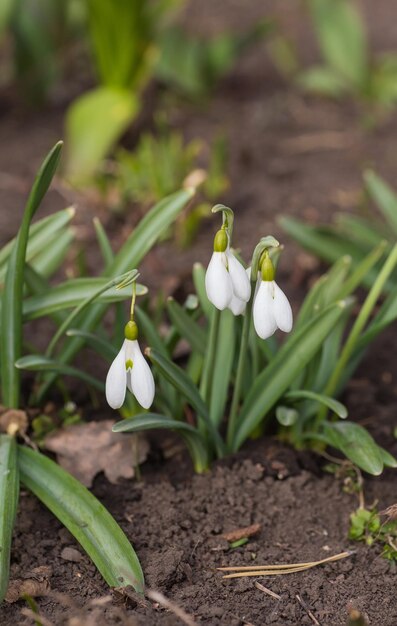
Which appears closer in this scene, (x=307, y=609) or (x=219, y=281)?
(x=219, y=281)

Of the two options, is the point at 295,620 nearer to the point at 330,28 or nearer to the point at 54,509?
the point at 54,509

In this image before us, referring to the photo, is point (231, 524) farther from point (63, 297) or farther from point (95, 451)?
point (63, 297)

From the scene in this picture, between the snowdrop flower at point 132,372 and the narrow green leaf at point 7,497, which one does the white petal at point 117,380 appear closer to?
the snowdrop flower at point 132,372

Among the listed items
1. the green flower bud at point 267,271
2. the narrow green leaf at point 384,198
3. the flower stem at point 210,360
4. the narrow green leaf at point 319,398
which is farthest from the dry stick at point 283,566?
the narrow green leaf at point 384,198

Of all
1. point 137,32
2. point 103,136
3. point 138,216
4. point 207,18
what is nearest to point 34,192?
point 138,216

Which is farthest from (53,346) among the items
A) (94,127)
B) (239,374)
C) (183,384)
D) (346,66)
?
(346,66)

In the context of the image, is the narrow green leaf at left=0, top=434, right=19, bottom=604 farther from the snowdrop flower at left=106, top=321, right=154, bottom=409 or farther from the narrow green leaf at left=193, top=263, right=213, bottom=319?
the narrow green leaf at left=193, top=263, right=213, bottom=319
